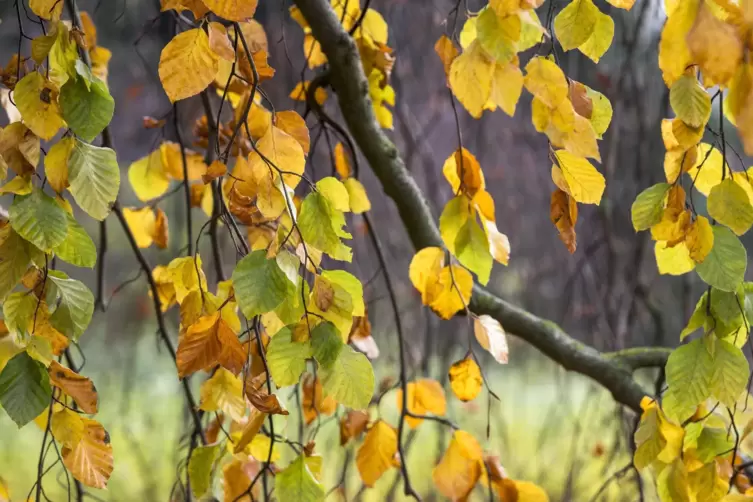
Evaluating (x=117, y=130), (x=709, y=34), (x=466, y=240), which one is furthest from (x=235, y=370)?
(x=117, y=130)

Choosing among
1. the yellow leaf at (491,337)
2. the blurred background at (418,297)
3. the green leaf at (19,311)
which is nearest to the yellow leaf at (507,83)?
the yellow leaf at (491,337)

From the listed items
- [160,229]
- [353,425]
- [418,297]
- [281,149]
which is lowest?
[418,297]

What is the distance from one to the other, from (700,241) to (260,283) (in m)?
0.31

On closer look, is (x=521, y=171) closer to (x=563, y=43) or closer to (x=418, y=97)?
(x=418, y=97)

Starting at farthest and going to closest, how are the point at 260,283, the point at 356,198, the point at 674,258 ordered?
the point at 356,198 < the point at 674,258 < the point at 260,283

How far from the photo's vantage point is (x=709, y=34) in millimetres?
361

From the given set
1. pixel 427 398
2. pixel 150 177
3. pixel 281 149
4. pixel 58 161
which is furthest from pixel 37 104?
pixel 427 398

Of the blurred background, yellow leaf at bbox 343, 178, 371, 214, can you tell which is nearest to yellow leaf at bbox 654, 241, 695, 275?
yellow leaf at bbox 343, 178, 371, 214

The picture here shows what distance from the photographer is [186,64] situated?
45 cm

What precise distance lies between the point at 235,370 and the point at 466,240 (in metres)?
0.21

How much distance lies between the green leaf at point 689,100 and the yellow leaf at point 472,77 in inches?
4.6

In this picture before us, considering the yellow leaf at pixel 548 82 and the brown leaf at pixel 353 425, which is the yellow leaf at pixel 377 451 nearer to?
the brown leaf at pixel 353 425

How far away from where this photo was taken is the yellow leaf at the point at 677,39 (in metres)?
0.40

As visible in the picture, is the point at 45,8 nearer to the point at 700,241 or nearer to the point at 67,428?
the point at 67,428
